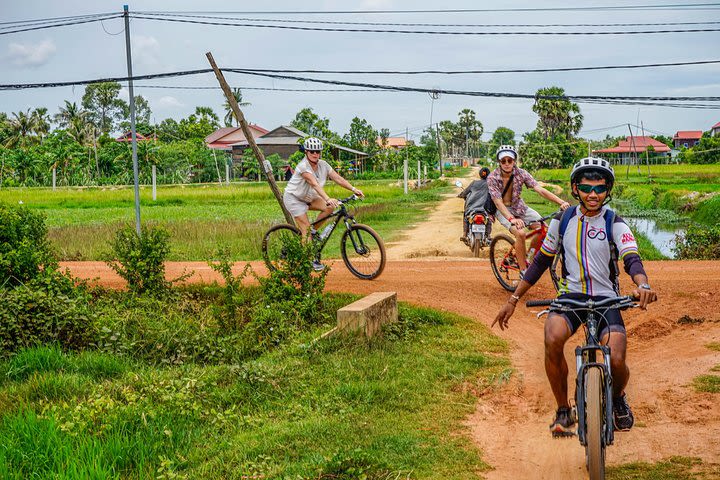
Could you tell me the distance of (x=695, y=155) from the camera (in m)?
69.6

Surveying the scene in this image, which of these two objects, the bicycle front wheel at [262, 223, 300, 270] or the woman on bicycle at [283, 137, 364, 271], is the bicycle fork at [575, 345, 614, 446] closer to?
the woman on bicycle at [283, 137, 364, 271]

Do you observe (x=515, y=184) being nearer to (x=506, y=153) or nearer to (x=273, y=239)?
(x=506, y=153)

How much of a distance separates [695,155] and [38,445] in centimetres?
7293

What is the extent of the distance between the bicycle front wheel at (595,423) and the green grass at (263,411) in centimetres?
94

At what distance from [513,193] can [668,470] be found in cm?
522

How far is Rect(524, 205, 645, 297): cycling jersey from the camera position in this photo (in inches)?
186

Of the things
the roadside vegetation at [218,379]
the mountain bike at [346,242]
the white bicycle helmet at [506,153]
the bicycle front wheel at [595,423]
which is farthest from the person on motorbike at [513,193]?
the bicycle front wheel at [595,423]

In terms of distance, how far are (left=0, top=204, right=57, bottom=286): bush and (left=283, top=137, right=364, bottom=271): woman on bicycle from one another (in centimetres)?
339

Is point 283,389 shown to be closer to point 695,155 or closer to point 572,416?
point 572,416

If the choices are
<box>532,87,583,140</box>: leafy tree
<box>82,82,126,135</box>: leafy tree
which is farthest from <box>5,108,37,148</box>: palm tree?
<box>532,87,583,140</box>: leafy tree

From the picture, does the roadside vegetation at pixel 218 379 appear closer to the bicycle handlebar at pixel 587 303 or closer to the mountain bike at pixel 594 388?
the mountain bike at pixel 594 388

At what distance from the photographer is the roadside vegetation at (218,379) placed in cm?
523

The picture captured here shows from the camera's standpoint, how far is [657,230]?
24688 millimetres

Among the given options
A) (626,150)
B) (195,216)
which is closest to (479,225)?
(195,216)
